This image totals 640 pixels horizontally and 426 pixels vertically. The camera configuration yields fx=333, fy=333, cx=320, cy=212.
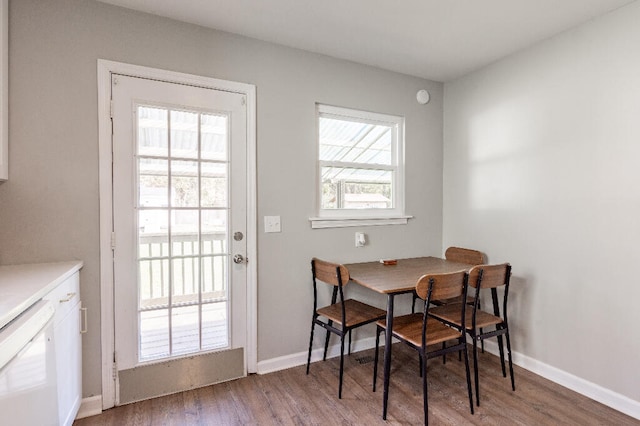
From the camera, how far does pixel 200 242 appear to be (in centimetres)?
235

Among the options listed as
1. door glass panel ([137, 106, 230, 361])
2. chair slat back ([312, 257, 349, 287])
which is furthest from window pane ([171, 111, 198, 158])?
chair slat back ([312, 257, 349, 287])

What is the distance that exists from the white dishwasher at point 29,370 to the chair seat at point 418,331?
1.78 m

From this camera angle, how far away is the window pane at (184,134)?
2254 millimetres

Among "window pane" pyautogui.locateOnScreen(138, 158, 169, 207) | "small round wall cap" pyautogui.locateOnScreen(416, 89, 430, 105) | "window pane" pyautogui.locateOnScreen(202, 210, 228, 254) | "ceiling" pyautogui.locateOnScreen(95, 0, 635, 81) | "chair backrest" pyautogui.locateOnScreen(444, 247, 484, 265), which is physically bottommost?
"chair backrest" pyautogui.locateOnScreen(444, 247, 484, 265)

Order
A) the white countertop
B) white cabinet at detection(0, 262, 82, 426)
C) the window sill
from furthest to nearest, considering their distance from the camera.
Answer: the window sill, white cabinet at detection(0, 262, 82, 426), the white countertop

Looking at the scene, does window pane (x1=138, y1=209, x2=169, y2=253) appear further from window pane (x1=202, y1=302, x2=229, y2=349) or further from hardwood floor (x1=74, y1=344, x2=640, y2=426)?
hardwood floor (x1=74, y1=344, x2=640, y2=426)

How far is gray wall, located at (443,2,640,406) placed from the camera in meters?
2.11

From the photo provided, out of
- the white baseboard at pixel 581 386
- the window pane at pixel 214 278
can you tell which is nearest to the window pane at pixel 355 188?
the window pane at pixel 214 278

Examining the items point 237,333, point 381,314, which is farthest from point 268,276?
point 381,314

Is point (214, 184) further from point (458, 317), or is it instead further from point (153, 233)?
point (458, 317)

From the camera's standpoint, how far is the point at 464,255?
3041 mm

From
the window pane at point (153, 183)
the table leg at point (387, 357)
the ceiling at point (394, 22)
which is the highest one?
the ceiling at point (394, 22)

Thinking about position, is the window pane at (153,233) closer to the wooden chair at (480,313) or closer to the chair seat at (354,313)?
the chair seat at (354,313)

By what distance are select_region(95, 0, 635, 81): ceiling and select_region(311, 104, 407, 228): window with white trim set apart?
21.7 inches
